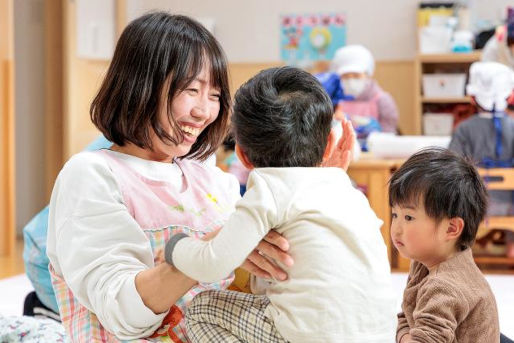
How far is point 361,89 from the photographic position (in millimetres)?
6109

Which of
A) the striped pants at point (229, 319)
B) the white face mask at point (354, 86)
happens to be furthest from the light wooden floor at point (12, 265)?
the striped pants at point (229, 319)

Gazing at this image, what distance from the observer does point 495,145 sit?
4340mm

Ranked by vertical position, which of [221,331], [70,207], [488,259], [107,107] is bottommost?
[488,259]

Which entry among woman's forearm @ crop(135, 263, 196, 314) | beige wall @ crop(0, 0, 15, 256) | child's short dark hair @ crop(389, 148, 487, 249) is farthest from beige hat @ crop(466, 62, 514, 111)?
woman's forearm @ crop(135, 263, 196, 314)

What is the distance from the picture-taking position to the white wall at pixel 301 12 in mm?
6996

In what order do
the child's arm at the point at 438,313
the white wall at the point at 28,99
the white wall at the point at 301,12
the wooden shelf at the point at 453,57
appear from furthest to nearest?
1. the white wall at the point at 301,12
2. the wooden shelf at the point at 453,57
3. the white wall at the point at 28,99
4. the child's arm at the point at 438,313

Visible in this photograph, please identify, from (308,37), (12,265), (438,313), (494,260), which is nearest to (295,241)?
(438,313)

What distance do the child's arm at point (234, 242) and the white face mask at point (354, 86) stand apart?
5.01 metres

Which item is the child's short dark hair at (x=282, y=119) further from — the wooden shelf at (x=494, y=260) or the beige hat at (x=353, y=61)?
the beige hat at (x=353, y=61)

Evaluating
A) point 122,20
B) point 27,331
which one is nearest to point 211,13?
point 122,20

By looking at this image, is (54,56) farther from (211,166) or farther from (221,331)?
(221,331)

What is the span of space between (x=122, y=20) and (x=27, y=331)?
4.72 metres

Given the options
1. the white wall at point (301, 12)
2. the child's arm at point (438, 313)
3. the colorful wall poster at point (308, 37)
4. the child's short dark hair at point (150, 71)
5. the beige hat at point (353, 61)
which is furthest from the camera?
the colorful wall poster at point (308, 37)

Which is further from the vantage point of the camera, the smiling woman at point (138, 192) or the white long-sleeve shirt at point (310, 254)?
the smiling woman at point (138, 192)
